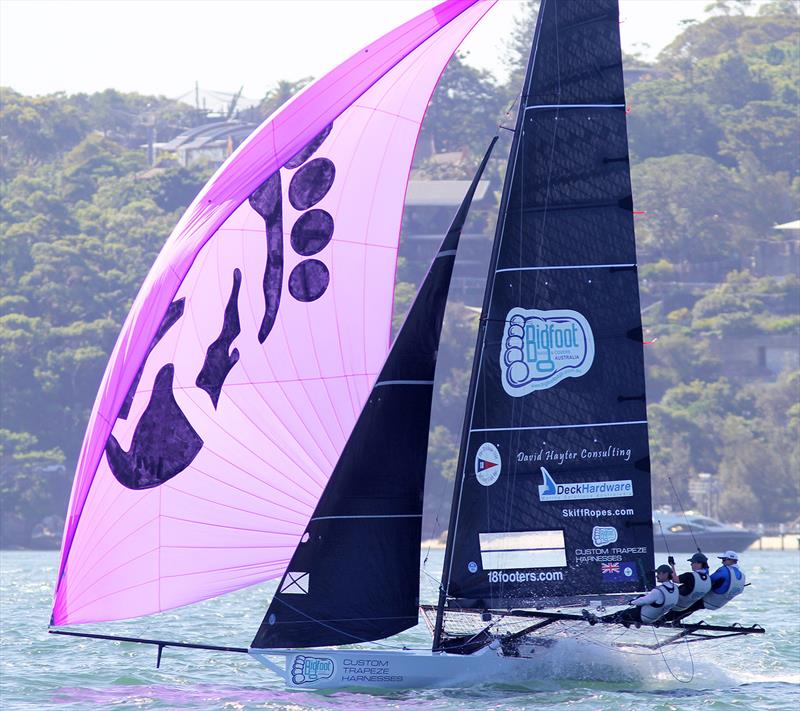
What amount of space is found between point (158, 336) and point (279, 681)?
3.23 m

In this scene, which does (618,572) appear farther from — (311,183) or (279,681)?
(311,183)

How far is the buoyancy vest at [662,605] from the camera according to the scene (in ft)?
43.2

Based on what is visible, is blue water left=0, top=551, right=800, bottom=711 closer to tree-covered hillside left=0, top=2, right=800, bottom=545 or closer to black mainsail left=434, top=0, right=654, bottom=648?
black mainsail left=434, top=0, right=654, bottom=648

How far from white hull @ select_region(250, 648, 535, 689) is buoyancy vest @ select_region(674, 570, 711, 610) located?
1495 mm

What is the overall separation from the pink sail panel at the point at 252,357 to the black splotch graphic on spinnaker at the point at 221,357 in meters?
0.01

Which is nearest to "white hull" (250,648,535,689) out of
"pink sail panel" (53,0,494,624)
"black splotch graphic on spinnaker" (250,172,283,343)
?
"pink sail panel" (53,0,494,624)

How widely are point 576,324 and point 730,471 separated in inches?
2137

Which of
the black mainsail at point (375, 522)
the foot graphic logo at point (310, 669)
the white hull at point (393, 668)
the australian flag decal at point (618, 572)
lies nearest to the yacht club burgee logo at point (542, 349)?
the black mainsail at point (375, 522)

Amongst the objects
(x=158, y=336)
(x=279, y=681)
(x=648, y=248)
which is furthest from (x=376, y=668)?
(x=648, y=248)

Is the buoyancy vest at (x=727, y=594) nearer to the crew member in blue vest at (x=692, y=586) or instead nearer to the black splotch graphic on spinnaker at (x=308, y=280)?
the crew member in blue vest at (x=692, y=586)

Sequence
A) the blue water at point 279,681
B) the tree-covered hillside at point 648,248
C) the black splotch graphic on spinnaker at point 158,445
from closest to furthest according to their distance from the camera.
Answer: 1. the blue water at point 279,681
2. the black splotch graphic on spinnaker at point 158,445
3. the tree-covered hillside at point 648,248

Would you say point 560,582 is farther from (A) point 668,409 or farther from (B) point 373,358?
(A) point 668,409

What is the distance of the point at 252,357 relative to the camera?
1375cm

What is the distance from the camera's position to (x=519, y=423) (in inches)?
528
